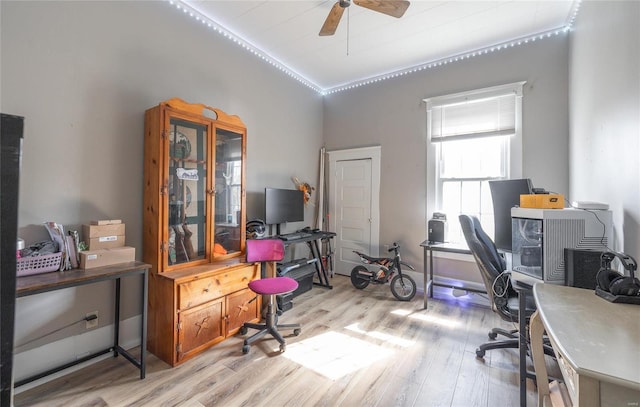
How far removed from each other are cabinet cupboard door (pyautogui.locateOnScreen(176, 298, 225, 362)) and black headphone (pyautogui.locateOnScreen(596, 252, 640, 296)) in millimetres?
2505

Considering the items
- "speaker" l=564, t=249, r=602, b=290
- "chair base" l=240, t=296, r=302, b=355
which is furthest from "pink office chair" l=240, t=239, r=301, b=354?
"speaker" l=564, t=249, r=602, b=290

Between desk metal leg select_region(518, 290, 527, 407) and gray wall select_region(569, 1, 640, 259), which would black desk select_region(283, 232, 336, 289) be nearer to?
desk metal leg select_region(518, 290, 527, 407)

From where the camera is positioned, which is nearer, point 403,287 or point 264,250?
point 264,250

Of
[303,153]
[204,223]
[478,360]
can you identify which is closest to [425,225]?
[478,360]

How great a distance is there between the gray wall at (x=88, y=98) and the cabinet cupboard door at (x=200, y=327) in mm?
585

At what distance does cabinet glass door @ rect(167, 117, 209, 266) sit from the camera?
87.7 inches

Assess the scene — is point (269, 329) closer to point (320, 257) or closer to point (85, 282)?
point (85, 282)

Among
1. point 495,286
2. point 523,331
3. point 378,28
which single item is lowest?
point 523,331

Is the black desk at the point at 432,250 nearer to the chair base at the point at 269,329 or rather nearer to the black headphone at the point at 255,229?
the chair base at the point at 269,329

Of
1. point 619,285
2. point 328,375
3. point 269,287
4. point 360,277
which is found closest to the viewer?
point 619,285

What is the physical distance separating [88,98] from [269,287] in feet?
6.68

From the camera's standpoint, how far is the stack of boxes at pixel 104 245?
1.77 metres

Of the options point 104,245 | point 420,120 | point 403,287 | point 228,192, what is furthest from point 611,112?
point 104,245

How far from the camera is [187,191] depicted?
7.70ft
